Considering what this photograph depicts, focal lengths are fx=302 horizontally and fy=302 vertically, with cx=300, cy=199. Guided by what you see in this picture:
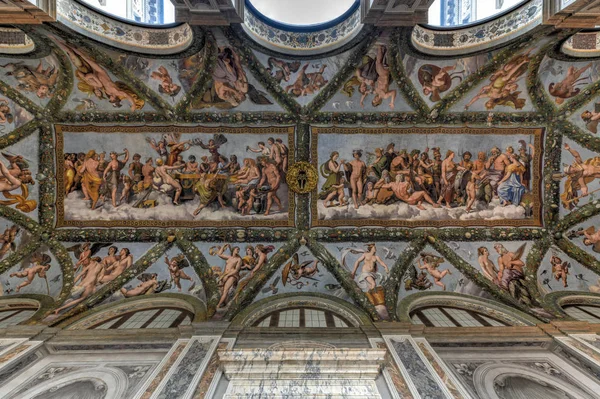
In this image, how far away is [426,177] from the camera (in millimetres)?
9945

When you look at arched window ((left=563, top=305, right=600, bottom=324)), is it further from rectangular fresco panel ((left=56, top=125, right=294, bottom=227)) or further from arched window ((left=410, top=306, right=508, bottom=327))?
rectangular fresco panel ((left=56, top=125, right=294, bottom=227))

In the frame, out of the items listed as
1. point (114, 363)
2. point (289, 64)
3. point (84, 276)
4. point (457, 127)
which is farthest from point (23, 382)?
point (457, 127)

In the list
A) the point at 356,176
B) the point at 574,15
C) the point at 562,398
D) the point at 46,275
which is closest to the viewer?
the point at 562,398

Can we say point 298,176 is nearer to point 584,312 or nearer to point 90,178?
point 90,178

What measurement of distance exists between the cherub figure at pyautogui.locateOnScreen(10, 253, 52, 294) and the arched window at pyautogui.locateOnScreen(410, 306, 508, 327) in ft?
36.4

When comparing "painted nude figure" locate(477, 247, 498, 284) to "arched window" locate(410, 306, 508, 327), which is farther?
"painted nude figure" locate(477, 247, 498, 284)

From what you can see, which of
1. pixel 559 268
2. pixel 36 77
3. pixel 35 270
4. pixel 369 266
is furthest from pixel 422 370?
pixel 36 77

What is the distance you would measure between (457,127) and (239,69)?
707 cm

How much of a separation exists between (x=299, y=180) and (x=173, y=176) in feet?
13.6

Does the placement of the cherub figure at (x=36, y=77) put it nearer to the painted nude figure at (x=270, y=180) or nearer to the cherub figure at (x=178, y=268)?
the cherub figure at (x=178, y=268)

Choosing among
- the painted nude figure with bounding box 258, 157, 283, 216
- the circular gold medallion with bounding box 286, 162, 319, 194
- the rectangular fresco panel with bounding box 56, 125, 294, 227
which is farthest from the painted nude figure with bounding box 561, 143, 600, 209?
the painted nude figure with bounding box 258, 157, 283, 216

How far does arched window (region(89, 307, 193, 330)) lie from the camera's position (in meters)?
8.03

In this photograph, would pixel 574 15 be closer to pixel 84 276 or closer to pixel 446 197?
pixel 446 197

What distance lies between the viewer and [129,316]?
8609mm
